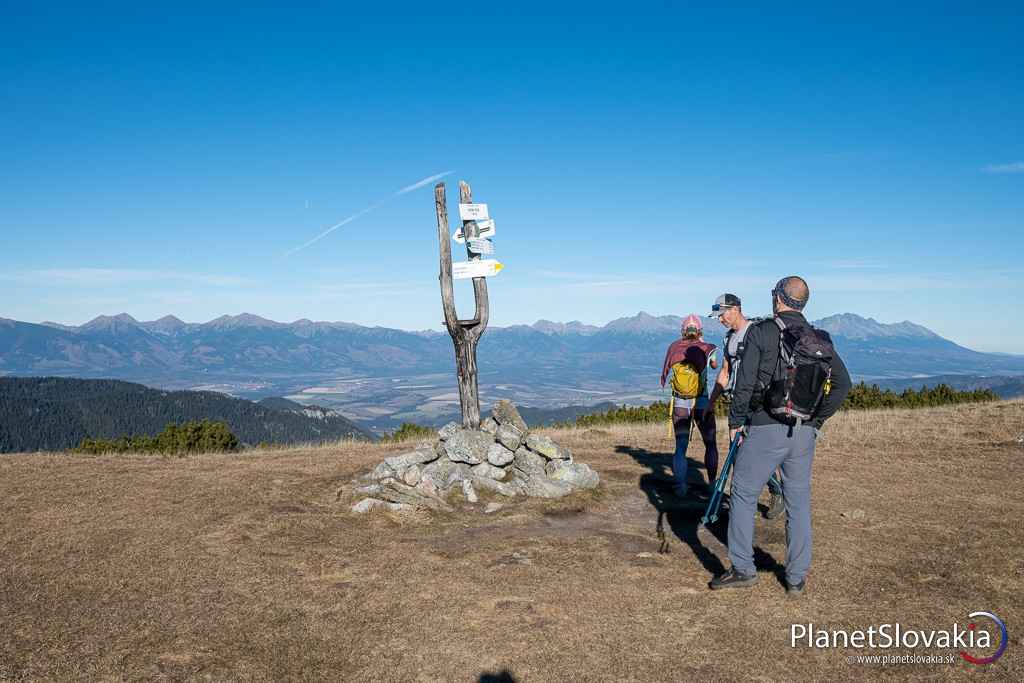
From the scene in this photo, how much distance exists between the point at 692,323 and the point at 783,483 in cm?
397

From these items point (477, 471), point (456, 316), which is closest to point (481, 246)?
point (456, 316)

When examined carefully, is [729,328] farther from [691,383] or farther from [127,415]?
[127,415]

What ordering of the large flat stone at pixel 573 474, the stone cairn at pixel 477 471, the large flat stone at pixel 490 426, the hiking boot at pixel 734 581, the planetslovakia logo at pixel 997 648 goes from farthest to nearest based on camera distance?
1. the large flat stone at pixel 490 426
2. the large flat stone at pixel 573 474
3. the stone cairn at pixel 477 471
4. the hiking boot at pixel 734 581
5. the planetslovakia logo at pixel 997 648

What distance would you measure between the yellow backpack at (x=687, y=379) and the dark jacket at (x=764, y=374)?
11.6 ft

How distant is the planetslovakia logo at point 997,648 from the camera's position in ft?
16.9

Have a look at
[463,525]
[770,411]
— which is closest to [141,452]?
[463,525]

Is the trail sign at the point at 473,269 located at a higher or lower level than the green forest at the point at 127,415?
higher

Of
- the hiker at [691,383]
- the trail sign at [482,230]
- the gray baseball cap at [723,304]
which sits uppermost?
the trail sign at [482,230]

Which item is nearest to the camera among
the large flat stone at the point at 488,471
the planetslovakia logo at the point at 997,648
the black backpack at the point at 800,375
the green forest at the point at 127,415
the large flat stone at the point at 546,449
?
the planetslovakia logo at the point at 997,648

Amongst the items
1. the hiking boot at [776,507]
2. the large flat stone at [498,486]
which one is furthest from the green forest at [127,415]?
the hiking boot at [776,507]

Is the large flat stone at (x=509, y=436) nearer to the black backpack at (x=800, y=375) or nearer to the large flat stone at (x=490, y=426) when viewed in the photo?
the large flat stone at (x=490, y=426)

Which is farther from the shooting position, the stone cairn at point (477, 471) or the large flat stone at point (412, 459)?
the large flat stone at point (412, 459)

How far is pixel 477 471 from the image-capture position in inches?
445

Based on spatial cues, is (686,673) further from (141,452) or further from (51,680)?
(141,452)
